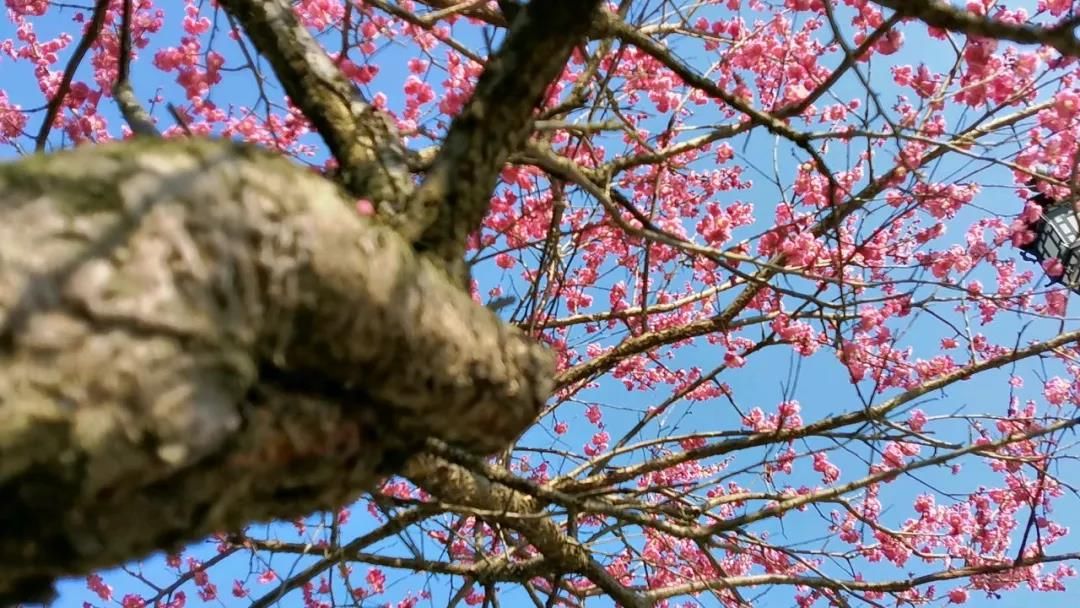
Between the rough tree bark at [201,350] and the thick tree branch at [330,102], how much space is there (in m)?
0.29

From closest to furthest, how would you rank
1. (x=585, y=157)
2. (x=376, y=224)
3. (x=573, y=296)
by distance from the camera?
1. (x=376, y=224)
2. (x=585, y=157)
3. (x=573, y=296)

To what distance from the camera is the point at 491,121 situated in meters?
1.57

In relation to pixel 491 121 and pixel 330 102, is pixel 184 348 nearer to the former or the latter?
pixel 491 121

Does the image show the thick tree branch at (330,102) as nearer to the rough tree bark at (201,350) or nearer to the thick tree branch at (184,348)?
the rough tree bark at (201,350)

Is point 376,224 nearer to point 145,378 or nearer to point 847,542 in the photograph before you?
point 145,378

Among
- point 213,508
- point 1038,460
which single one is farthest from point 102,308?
point 1038,460

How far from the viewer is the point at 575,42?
1569mm

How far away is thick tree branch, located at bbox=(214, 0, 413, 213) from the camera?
1.74m

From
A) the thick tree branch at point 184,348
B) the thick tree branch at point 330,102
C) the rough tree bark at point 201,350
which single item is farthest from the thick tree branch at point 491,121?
the thick tree branch at point 184,348

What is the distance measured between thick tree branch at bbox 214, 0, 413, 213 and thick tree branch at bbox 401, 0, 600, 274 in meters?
0.18

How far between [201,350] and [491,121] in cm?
85

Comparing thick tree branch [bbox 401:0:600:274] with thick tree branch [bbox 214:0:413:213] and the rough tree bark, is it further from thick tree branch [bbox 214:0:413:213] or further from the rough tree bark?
thick tree branch [bbox 214:0:413:213]

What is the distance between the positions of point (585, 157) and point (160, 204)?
402 cm

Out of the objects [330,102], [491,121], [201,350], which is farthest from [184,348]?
[330,102]
